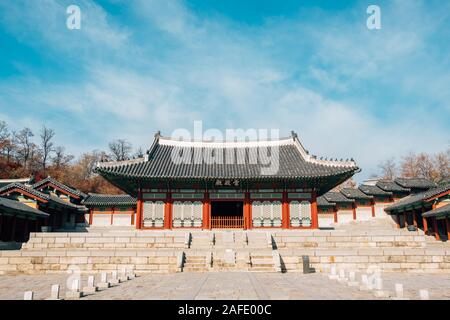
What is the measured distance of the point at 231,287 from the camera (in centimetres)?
1096

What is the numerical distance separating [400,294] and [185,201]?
1798 centimetres

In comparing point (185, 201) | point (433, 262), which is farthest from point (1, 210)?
point (433, 262)

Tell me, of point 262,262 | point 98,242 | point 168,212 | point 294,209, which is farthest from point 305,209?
point 98,242

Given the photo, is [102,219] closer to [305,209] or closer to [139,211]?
[139,211]

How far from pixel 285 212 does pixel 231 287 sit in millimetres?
14167

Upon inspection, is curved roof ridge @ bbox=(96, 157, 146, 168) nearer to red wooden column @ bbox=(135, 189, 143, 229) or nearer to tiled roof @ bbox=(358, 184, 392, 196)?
red wooden column @ bbox=(135, 189, 143, 229)

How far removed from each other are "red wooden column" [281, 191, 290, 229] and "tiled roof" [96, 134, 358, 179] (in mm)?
2117

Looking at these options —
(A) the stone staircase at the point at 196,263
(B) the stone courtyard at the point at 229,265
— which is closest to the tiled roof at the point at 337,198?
(B) the stone courtyard at the point at 229,265

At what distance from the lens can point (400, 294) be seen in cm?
873

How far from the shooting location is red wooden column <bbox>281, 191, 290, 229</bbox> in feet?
79.2

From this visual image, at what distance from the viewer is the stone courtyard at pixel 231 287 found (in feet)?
31.4

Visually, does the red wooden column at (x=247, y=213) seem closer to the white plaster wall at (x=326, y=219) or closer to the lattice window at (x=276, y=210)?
the lattice window at (x=276, y=210)


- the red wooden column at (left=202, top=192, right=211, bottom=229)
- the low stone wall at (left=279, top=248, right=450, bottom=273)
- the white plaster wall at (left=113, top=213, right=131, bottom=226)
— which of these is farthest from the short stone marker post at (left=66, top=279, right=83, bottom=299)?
the white plaster wall at (left=113, top=213, right=131, bottom=226)

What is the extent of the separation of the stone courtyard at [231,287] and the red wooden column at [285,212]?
9356 millimetres
